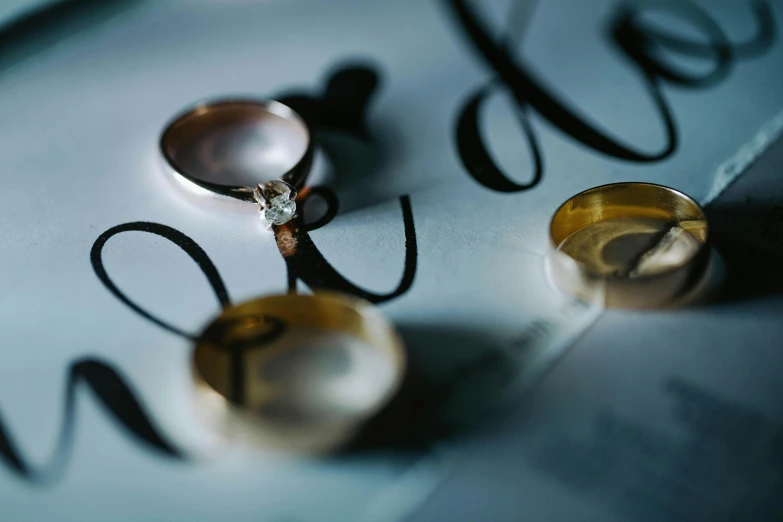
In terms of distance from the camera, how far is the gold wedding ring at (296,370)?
0.46m

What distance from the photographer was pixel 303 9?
0.86 metres

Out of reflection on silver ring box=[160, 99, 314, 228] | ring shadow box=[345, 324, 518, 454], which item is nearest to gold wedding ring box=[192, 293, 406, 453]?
ring shadow box=[345, 324, 518, 454]

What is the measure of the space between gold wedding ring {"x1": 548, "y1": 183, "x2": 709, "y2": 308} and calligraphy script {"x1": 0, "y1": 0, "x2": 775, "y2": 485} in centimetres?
8

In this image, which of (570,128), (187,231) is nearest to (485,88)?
(570,128)

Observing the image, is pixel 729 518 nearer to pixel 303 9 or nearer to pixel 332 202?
pixel 332 202

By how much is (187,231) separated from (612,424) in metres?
0.34

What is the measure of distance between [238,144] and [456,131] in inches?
7.6

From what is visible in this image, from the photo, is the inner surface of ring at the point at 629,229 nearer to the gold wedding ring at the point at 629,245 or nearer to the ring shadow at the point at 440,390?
the gold wedding ring at the point at 629,245

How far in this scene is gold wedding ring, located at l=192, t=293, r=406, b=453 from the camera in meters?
0.46

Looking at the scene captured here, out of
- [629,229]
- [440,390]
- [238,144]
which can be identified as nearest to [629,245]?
[629,229]

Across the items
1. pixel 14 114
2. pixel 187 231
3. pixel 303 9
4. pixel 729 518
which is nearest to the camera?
pixel 729 518

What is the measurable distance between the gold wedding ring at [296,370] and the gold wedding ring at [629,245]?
148mm

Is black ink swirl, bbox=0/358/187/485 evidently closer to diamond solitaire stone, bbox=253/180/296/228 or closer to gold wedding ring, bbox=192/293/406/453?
gold wedding ring, bbox=192/293/406/453

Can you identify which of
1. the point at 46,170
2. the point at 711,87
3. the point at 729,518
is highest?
the point at 46,170
